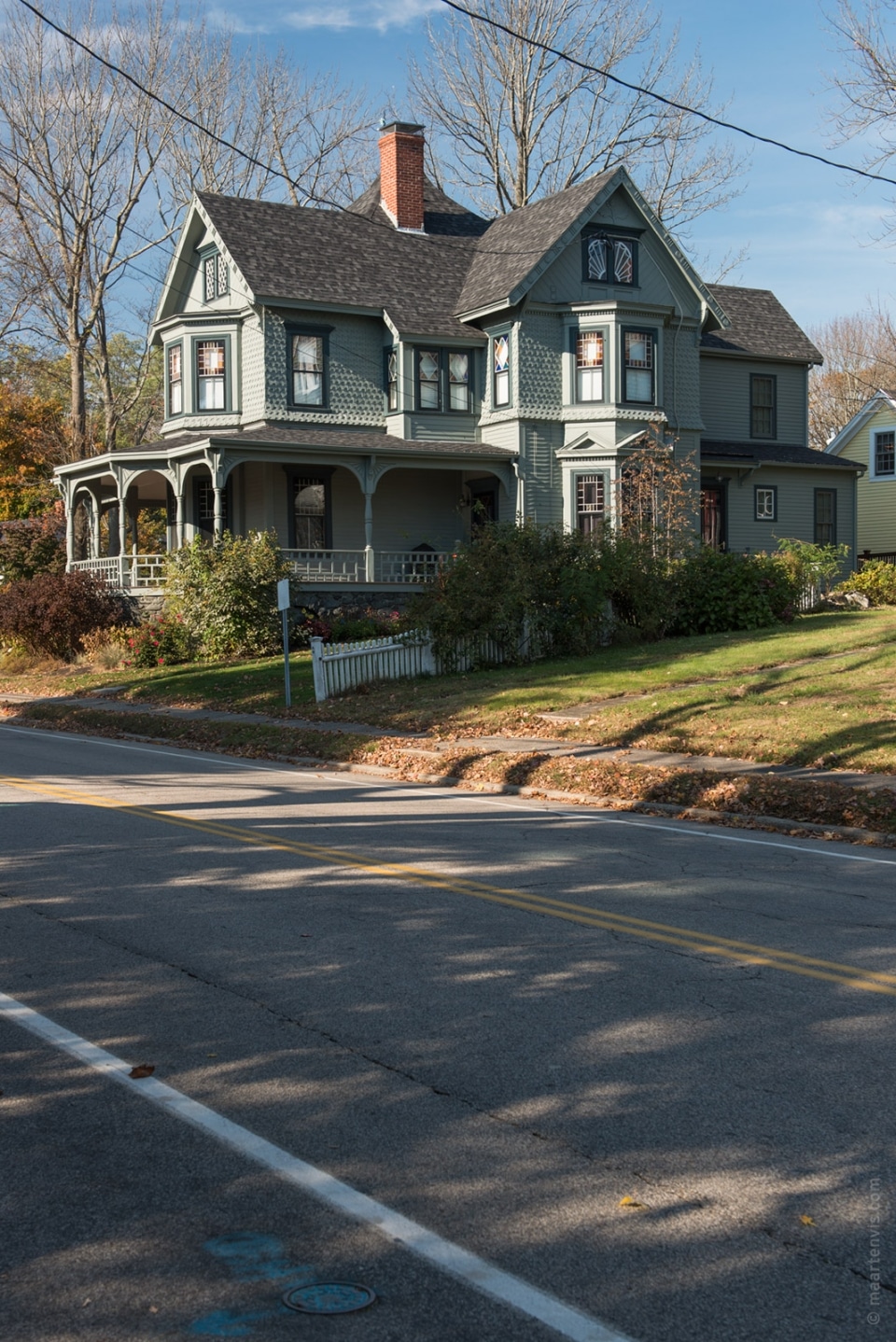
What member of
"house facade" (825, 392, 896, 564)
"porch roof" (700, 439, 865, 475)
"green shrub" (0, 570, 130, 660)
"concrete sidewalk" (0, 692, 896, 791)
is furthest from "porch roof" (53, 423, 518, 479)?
"house facade" (825, 392, 896, 564)

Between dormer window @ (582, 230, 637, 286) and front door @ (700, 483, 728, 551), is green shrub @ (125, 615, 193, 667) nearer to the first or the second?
dormer window @ (582, 230, 637, 286)

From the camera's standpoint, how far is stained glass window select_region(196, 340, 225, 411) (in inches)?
1415

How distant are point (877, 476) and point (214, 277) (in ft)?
85.2

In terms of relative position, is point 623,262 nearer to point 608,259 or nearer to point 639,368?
point 608,259

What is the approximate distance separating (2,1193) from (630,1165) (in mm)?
2106

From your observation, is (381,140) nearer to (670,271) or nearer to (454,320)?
(454,320)

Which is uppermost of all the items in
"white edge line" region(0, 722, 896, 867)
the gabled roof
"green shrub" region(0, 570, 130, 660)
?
the gabled roof

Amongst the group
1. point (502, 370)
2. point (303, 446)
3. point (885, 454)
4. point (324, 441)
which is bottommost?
point (303, 446)

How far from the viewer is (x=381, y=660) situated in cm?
2370

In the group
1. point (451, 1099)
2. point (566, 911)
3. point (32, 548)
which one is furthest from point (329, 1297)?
point (32, 548)

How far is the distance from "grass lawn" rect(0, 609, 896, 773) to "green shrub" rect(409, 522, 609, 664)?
842mm

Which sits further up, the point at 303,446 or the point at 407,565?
the point at 303,446

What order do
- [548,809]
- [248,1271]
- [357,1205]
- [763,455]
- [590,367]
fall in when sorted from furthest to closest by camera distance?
[763,455]
[590,367]
[548,809]
[357,1205]
[248,1271]

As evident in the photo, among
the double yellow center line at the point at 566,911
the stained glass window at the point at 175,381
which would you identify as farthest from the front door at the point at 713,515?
the double yellow center line at the point at 566,911
